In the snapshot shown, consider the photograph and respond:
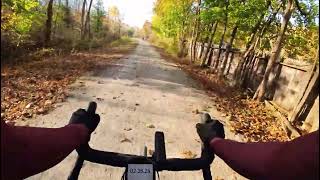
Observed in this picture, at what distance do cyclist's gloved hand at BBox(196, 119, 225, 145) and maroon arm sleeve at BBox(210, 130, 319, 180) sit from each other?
62 mm

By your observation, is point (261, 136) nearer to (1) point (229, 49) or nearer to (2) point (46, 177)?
(2) point (46, 177)

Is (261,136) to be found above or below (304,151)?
below

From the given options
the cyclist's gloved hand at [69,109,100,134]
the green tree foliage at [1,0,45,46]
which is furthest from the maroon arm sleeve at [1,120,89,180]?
the green tree foliage at [1,0,45,46]

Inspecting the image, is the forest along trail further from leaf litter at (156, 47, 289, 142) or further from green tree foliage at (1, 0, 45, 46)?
green tree foliage at (1, 0, 45, 46)

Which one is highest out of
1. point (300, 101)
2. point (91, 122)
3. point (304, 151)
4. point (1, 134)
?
point (304, 151)

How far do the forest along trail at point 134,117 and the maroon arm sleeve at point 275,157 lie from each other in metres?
3.18

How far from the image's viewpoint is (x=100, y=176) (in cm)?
475

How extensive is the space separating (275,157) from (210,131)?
0.62m

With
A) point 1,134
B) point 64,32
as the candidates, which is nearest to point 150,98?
point 1,134

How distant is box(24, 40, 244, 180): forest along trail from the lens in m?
5.11

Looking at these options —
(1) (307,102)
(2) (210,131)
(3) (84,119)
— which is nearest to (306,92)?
(1) (307,102)

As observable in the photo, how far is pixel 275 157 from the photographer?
1.54 meters

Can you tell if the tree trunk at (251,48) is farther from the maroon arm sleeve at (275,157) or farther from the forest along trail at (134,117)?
the maroon arm sleeve at (275,157)

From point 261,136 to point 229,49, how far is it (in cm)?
1035
